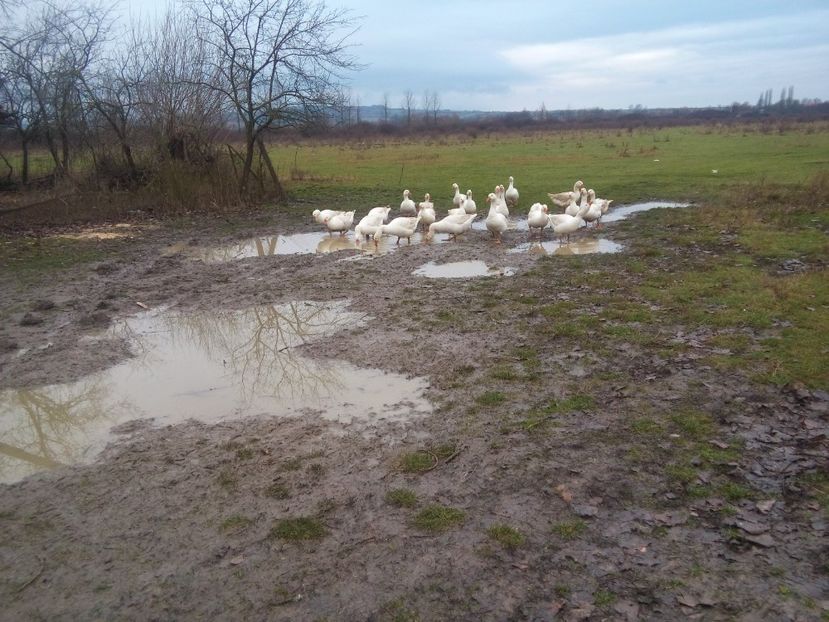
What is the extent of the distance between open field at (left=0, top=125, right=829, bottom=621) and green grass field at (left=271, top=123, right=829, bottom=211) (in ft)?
35.9

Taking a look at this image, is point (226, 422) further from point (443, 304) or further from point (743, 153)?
point (743, 153)

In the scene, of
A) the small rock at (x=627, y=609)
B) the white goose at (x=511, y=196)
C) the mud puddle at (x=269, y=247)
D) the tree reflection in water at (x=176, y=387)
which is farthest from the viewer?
the white goose at (x=511, y=196)

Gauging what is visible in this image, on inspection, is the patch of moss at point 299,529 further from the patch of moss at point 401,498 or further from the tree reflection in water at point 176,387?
the tree reflection in water at point 176,387

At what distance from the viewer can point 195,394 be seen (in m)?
6.23

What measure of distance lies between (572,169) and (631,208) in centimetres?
1071

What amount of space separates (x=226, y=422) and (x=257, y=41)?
1655cm

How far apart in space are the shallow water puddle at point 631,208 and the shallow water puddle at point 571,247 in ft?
9.51

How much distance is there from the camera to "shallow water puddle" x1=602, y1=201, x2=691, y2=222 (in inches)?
622

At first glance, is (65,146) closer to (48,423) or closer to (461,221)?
(461,221)

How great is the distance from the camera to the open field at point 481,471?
134 inches

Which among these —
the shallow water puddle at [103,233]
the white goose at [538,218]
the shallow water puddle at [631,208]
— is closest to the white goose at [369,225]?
the white goose at [538,218]

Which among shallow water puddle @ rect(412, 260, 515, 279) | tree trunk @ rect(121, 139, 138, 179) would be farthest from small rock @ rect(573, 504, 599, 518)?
A: tree trunk @ rect(121, 139, 138, 179)

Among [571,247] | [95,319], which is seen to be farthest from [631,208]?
[95,319]

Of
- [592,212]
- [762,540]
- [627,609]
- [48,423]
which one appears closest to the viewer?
[627,609]
